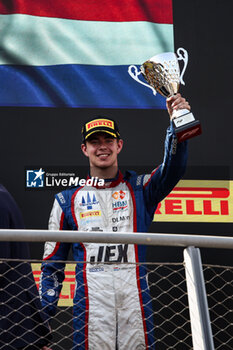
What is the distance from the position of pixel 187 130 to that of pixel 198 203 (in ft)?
2.51

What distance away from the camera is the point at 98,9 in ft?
9.64

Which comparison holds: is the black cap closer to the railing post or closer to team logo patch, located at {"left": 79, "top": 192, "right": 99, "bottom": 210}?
team logo patch, located at {"left": 79, "top": 192, "right": 99, "bottom": 210}

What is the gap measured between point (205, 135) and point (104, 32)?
30.2 inches

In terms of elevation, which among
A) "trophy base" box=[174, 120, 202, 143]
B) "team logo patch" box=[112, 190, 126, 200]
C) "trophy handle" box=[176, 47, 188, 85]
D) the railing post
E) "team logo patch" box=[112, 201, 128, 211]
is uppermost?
"trophy handle" box=[176, 47, 188, 85]

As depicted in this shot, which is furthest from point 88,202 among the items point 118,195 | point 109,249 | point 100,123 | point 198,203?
point 198,203

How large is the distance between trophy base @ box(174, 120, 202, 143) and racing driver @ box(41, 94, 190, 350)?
41mm

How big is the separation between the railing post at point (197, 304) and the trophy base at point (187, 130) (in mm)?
782

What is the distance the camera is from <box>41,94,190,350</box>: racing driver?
217 centimetres

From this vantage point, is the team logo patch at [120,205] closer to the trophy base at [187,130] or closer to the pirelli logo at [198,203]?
the trophy base at [187,130]

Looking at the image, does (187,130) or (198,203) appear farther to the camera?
(198,203)

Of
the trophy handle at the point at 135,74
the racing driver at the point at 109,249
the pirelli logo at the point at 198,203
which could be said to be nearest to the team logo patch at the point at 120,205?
the racing driver at the point at 109,249

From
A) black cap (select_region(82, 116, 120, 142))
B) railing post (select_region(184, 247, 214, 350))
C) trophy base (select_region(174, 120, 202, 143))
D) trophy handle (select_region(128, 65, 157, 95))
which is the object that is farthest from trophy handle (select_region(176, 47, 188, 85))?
railing post (select_region(184, 247, 214, 350))

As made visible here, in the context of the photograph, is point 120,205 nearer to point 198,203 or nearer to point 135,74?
point 198,203

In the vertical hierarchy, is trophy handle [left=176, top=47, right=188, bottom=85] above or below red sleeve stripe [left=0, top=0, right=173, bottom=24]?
below
